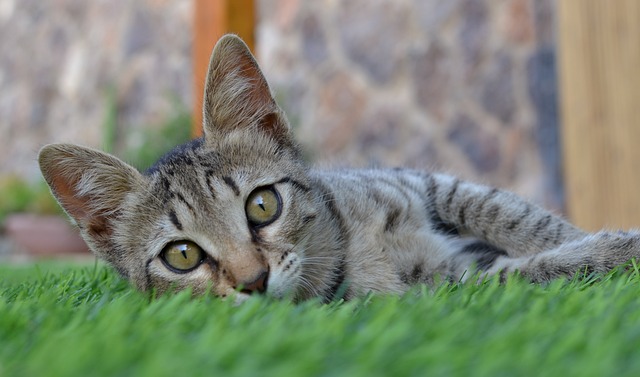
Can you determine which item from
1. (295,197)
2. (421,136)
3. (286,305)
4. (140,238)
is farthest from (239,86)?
(421,136)

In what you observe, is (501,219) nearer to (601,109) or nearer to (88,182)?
(88,182)

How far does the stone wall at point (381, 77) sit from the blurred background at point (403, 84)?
0.03 ft

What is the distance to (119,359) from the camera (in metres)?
0.87

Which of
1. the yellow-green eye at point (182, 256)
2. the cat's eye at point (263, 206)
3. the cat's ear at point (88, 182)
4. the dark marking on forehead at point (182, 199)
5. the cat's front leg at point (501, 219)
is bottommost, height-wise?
the cat's front leg at point (501, 219)

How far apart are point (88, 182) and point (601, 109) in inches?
101

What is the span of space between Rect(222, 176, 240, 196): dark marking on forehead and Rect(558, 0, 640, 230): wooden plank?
2.18 metres

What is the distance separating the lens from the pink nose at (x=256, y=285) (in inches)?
59.4

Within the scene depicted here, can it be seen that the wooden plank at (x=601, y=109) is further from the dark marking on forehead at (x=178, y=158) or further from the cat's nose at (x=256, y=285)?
the cat's nose at (x=256, y=285)

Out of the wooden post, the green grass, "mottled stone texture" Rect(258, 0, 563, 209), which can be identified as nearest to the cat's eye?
the green grass

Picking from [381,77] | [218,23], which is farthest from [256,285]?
[381,77]

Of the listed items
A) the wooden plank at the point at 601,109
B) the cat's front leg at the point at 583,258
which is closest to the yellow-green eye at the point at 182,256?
the cat's front leg at the point at 583,258

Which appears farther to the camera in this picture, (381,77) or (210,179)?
(381,77)

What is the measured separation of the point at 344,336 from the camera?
100 centimetres

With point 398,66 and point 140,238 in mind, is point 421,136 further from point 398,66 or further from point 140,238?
point 140,238
